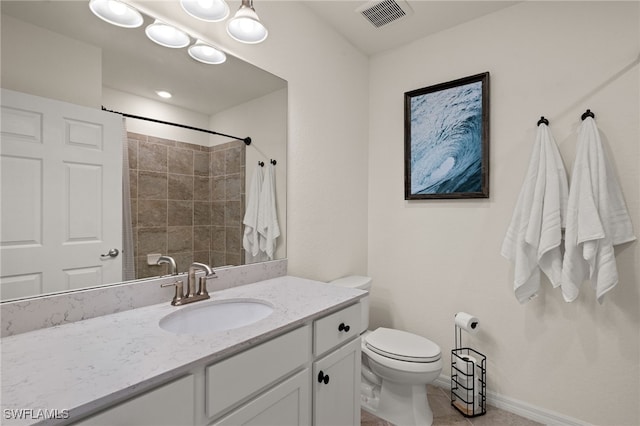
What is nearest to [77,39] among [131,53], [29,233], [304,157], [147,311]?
[131,53]

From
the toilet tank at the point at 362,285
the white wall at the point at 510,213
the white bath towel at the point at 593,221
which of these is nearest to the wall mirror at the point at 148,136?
the toilet tank at the point at 362,285

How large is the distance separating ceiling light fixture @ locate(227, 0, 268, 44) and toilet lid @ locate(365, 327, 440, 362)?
1.81 meters

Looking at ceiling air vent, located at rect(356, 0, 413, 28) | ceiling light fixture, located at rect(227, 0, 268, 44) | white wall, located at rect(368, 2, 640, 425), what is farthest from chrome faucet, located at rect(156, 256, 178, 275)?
ceiling air vent, located at rect(356, 0, 413, 28)

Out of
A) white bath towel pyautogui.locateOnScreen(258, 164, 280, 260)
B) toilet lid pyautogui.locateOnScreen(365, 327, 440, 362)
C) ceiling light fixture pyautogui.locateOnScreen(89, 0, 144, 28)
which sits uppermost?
ceiling light fixture pyautogui.locateOnScreen(89, 0, 144, 28)

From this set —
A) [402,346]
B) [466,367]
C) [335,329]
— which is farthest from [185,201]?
[466,367]

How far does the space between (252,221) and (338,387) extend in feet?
3.06

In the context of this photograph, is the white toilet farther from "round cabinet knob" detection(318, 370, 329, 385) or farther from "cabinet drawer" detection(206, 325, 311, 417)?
"cabinet drawer" detection(206, 325, 311, 417)

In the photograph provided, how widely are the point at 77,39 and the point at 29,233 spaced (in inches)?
28.0

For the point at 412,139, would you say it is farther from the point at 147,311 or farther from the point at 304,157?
the point at 147,311

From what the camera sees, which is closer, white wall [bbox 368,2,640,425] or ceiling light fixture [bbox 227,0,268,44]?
ceiling light fixture [bbox 227,0,268,44]

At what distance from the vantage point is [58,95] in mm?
1058

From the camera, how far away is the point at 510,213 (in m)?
1.96

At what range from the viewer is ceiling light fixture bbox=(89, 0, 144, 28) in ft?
3.74

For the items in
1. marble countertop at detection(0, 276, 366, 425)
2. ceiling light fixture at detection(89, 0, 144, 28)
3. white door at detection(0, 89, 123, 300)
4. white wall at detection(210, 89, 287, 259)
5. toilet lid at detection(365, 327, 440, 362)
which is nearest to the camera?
marble countertop at detection(0, 276, 366, 425)
